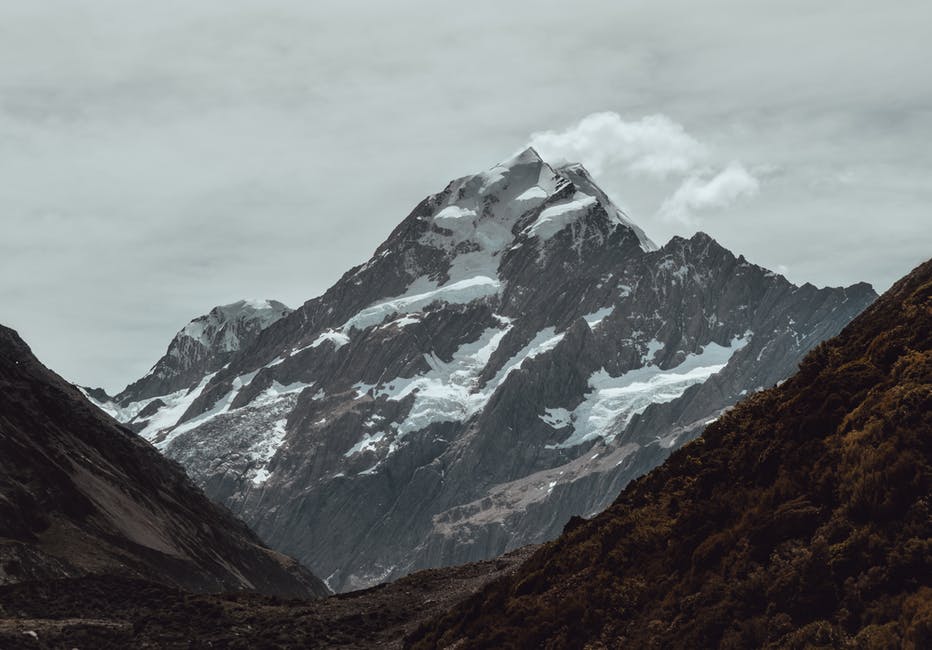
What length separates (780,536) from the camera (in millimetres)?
35438

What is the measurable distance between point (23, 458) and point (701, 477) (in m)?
118

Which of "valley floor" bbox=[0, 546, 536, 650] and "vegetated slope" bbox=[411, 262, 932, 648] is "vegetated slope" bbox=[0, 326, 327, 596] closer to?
"valley floor" bbox=[0, 546, 536, 650]

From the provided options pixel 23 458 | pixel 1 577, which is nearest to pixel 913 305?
pixel 1 577

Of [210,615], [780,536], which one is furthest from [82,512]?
[780,536]

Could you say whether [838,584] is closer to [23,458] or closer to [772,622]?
[772,622]

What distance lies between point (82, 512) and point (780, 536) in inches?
4864

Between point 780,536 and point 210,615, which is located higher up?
point 780,536

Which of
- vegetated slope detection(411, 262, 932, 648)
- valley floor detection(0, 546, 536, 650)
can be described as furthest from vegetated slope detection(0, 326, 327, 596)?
vegetated slope detection(411, 262, 932, 648)

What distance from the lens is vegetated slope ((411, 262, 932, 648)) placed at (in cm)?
3080

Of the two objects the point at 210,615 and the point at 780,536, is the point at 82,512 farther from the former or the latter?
the point at 780,536

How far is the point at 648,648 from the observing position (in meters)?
35.3

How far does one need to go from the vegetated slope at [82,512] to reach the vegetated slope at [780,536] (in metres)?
68.6

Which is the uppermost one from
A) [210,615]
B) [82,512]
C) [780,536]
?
[82,512]

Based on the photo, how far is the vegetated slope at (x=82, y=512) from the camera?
121m
